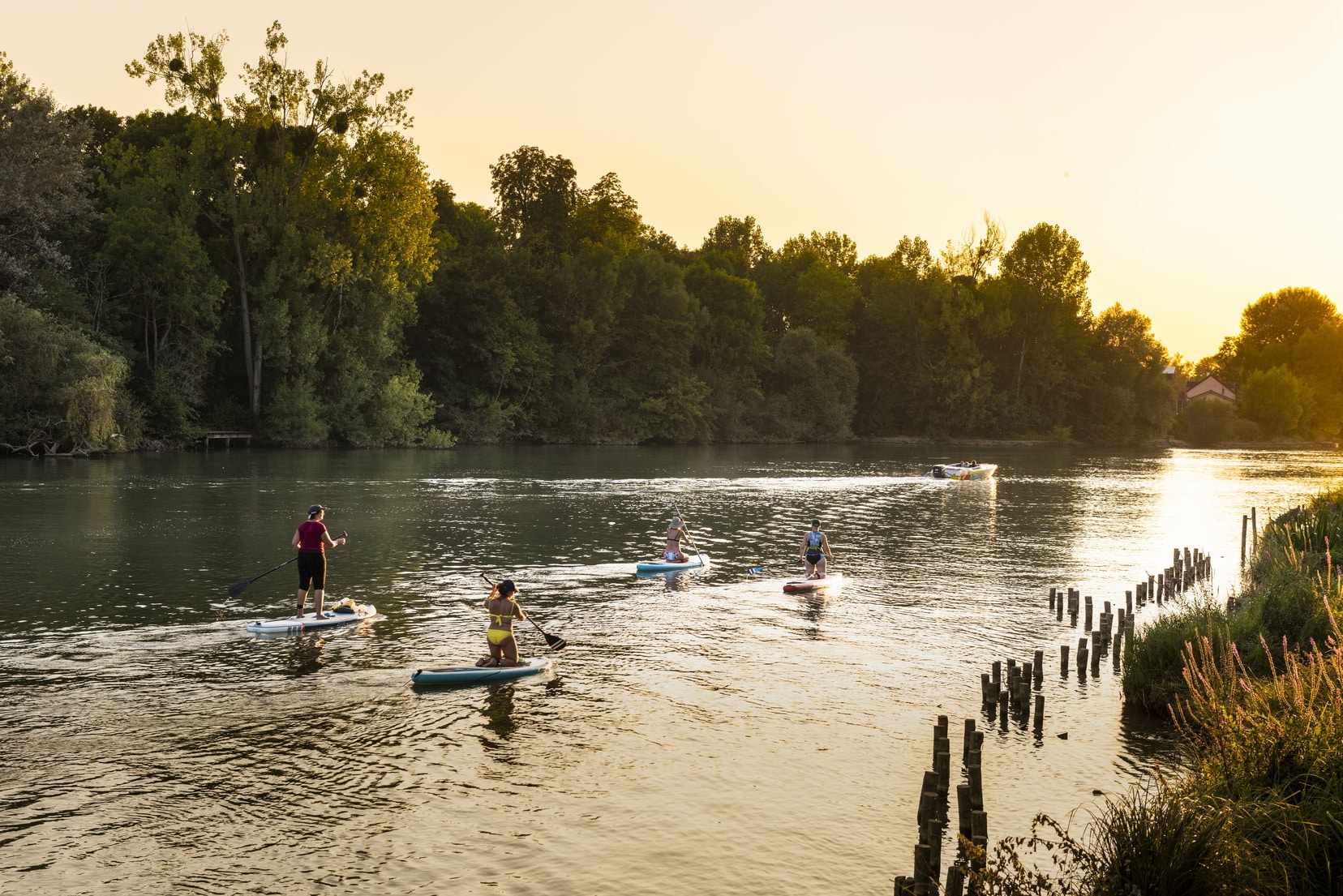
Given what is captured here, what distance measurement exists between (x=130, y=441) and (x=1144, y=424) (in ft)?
436

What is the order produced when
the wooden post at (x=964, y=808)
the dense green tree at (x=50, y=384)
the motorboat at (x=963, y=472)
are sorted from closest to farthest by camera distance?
the wooden post at (x=964, y=808) → the dense green tree at (x=50, y=384) → the motorboat at (x=963, y=472)

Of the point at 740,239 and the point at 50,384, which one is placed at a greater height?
the point at 740,239

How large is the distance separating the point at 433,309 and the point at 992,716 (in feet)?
333

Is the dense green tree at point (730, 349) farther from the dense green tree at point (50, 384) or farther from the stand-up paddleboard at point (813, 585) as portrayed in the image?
the stand-up paddleboard at point (813, 585)

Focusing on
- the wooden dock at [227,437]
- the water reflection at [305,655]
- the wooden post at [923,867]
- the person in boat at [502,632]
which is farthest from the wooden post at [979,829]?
the wooden dock at [227,437]

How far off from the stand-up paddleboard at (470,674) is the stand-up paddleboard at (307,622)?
15.2 feet

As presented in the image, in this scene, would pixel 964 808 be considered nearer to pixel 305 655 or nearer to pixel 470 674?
pixel 470 674

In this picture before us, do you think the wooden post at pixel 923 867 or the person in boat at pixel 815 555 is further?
the person in boat at pixel 815 555

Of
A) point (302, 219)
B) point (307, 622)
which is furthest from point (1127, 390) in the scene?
point (307, 622)

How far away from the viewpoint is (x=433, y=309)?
113 metres

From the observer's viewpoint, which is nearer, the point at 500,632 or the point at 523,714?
the point at 523,714

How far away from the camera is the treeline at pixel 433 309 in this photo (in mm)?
77875

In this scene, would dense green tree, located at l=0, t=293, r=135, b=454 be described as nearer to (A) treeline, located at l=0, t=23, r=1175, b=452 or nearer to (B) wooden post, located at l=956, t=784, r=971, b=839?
(A) treeline, located at l=0, t=23, r=1175, b=452

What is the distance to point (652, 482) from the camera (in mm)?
70375
